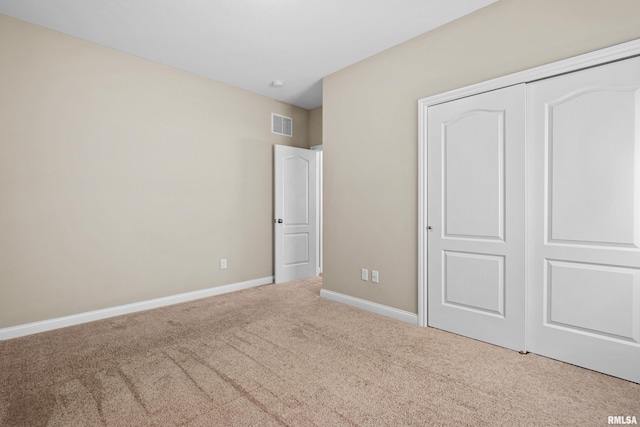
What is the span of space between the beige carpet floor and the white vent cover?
2928 mm

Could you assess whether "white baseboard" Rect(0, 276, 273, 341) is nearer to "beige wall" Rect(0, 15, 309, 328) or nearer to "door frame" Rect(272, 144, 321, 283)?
"beige wall" Rect(0, 15, 309, 328)

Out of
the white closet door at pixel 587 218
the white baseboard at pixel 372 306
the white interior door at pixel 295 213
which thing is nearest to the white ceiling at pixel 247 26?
the white closet door at pixel 587 218

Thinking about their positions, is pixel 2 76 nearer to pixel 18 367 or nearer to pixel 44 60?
pixel 44 60

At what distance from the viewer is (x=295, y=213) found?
4820 millimetres

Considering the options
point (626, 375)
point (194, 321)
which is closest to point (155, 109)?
point (194, 321)

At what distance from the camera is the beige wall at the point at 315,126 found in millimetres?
5012

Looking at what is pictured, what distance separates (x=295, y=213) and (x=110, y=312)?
261 centimetres

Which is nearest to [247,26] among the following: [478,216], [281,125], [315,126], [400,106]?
[400,106]

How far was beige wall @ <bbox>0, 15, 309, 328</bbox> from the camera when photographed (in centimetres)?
273

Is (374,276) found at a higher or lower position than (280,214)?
lower

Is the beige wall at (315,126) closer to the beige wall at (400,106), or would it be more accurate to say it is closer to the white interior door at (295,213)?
the white interior door at (295,213)

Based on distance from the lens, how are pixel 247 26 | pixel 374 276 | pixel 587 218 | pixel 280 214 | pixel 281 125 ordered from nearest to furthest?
pixel 587 218 < pixel 247 26 < pixel 374 276 < pixel 280 214 < pixel 281 125

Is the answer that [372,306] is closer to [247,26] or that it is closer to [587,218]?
[587,218]

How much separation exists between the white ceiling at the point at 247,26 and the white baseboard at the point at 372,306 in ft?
8.73
